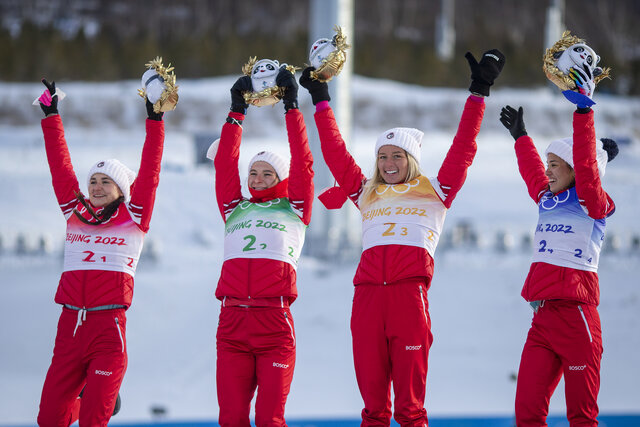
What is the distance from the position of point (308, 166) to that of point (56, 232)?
34.7 feet

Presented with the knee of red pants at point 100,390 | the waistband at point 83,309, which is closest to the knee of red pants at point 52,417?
the knee of red pants at point 100,390

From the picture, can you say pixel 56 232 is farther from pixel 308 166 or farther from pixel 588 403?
pixel 588 403

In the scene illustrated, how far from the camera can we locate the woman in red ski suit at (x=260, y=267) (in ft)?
14.8

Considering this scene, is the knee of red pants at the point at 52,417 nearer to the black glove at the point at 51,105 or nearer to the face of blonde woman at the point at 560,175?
the black glove at the point at 51,105

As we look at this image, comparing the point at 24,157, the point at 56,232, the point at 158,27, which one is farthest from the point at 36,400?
the point at 158,27

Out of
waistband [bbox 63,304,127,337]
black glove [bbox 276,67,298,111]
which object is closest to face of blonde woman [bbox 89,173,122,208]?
waistband [bbox 63,304,127,337]

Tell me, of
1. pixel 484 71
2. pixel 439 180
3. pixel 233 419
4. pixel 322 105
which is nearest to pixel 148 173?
pixel 322 105

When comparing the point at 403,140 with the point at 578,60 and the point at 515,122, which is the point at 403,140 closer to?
the point at 515,122

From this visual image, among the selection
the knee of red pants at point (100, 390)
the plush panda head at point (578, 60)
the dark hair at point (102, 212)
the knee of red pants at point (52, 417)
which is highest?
the plush panda head at point (578, 60)

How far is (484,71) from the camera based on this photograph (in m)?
4.61

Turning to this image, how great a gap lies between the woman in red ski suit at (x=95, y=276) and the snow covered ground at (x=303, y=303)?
113 inches

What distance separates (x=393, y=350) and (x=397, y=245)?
542 mm

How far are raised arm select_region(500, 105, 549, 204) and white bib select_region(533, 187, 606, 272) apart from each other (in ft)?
0.64

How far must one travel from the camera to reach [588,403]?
4.40 metres
